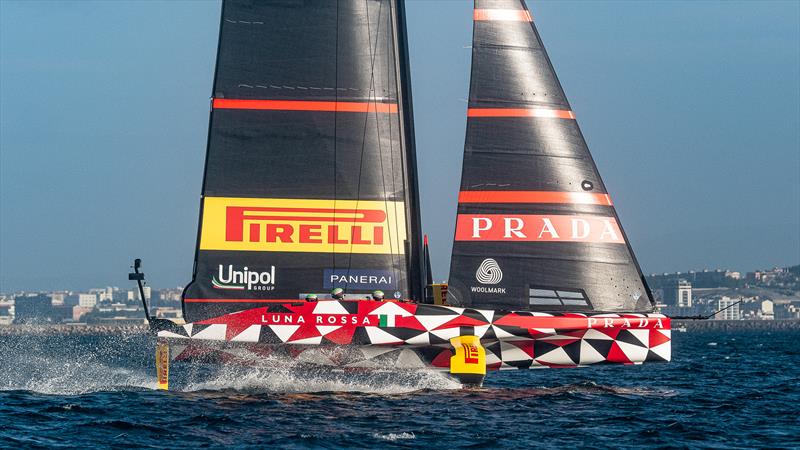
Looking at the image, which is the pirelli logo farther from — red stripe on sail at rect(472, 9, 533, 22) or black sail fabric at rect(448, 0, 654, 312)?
red stripe on sail at rect(472, 9, 533, 22)

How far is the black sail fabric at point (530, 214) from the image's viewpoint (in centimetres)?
1914

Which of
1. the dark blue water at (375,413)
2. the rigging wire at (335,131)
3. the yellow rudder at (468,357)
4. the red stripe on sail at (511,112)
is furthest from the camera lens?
the rigging wire at (335,131)

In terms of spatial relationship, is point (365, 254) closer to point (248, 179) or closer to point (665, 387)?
point (248, 179)

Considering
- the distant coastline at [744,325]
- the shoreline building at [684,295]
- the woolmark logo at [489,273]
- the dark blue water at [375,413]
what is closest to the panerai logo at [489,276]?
the woolmark logo at [489,273]

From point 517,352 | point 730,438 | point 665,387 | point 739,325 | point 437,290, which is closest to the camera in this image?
point 730,438

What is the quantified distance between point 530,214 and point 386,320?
2.91 metres

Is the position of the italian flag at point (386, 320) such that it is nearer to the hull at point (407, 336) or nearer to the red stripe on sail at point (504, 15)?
the hull at point (407, 336)

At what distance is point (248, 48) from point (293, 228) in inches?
121

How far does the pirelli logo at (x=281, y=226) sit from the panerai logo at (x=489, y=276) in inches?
74.9

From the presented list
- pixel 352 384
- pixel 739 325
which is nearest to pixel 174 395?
pixel 352 384

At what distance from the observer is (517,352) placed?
1883 cm

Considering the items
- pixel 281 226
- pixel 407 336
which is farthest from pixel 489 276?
pixel 281 226

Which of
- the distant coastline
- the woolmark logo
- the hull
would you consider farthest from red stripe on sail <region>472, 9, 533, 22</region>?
the distant coastline

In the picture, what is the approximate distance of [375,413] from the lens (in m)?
16.9
